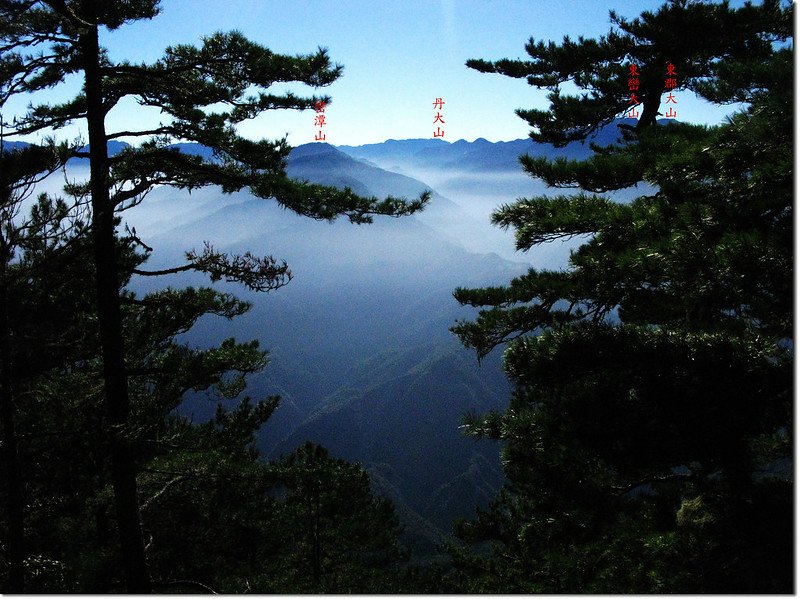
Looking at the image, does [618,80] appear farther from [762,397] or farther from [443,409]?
[443,409]

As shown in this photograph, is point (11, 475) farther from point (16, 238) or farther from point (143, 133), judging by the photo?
point (143, 133)

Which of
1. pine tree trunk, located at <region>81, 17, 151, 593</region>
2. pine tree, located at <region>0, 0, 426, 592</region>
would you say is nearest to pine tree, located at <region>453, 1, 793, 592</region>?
pine tree, located at <region>0, 0, 426, 592</region>

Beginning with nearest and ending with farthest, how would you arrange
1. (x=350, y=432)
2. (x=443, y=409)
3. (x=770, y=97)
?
(x=770, y=97), (x=350, y=432), (x=443, y=409)

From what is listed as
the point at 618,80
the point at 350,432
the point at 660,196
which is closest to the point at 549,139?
the point at 618,80

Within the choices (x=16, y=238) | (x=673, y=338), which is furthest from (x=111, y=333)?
(x=673, y=338)

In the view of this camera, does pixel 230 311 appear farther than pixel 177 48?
Yes

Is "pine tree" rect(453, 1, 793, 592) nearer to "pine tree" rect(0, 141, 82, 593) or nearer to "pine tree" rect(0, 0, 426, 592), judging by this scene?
"pine tree" rect(0, 0, 426, 592)
